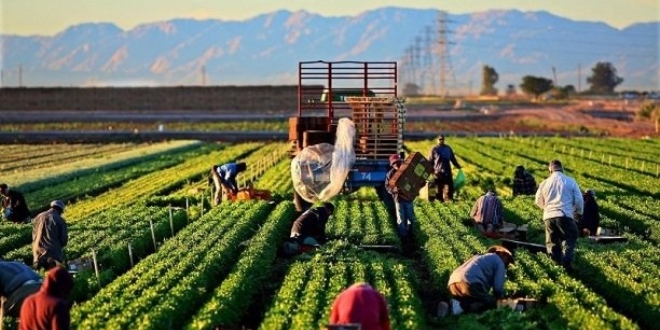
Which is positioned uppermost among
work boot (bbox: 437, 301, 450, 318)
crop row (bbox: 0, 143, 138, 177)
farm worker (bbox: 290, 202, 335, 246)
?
farm worker (bbox: 290, 202, 335, 246)

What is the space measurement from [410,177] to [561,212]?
16.2ft

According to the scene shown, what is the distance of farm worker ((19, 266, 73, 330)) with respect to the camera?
12867 mm

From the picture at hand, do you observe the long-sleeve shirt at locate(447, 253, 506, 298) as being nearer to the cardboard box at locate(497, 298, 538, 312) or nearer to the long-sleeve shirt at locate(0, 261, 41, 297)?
the cardboard box at locate(497, 298, 538, 312)

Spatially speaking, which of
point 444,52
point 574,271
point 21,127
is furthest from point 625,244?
point 444,52

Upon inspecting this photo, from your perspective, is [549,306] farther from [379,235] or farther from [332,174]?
[332,174]

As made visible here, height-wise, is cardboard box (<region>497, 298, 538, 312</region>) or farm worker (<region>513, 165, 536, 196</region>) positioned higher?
farm worker (<region>513, 165, 536, 196</region>)

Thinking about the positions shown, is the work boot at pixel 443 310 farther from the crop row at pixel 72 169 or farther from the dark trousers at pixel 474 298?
the crop row at pixel 72 169

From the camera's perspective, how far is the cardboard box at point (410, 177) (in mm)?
23094

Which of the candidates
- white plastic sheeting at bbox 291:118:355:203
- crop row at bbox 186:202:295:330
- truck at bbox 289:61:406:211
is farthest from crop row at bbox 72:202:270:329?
truck at bbox 289:61:406:211

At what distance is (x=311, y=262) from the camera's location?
19047 millimetres

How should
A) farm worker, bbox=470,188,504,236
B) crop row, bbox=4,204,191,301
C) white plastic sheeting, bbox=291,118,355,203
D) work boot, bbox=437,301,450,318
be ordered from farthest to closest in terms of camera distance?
white plastic sheeting, bbox=291,118,355,203
farm worker, bbox=470,188,504,236
crop row, bbox=4,204,191,301
work boot, bbox=437,301,450,318

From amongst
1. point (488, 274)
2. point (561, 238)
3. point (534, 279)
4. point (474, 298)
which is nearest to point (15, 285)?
point (474, 298)

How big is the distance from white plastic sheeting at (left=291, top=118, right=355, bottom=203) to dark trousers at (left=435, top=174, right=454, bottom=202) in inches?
105

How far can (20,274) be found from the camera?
1573cm
